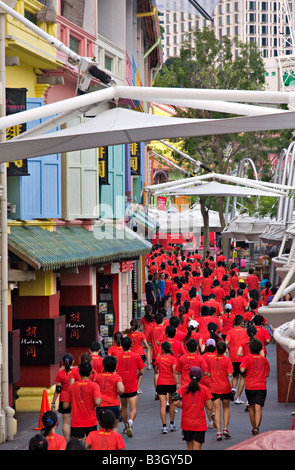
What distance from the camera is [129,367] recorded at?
45.8 feet

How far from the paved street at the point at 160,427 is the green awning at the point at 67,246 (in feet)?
8.75

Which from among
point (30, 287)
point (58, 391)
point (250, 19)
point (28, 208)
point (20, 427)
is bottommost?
point (20, 427)

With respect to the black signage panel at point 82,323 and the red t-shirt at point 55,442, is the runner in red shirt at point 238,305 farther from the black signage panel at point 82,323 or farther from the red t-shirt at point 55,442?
the red t-shirt at point 55,442

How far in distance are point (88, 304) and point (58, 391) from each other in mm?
7121

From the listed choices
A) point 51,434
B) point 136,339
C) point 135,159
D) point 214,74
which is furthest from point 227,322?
point 214,74

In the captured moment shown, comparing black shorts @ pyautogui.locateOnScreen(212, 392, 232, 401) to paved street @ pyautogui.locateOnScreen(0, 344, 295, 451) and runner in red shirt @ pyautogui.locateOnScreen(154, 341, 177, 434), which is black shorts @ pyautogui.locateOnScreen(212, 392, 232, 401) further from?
runner in red shirt @ pyautogui.locateOnScreen(154, 341, 177, 434)

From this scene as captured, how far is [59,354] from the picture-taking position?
16391 mm

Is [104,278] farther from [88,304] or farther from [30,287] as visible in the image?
[30,287]

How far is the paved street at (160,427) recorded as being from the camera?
43.0ft

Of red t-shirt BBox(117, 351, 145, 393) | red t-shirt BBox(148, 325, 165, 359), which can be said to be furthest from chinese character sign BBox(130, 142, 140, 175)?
red t-shirt BBox(117, 351, 145, 393)

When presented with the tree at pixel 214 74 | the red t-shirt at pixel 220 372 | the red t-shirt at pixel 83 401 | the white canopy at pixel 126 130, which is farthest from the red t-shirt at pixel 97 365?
the tree at pixel 214 74

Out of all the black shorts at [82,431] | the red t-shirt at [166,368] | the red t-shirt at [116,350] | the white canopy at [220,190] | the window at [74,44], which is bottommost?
the black shorts at [82,431]

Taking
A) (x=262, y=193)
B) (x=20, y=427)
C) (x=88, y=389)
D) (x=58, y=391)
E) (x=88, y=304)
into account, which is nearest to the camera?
(x=88, y=389)
